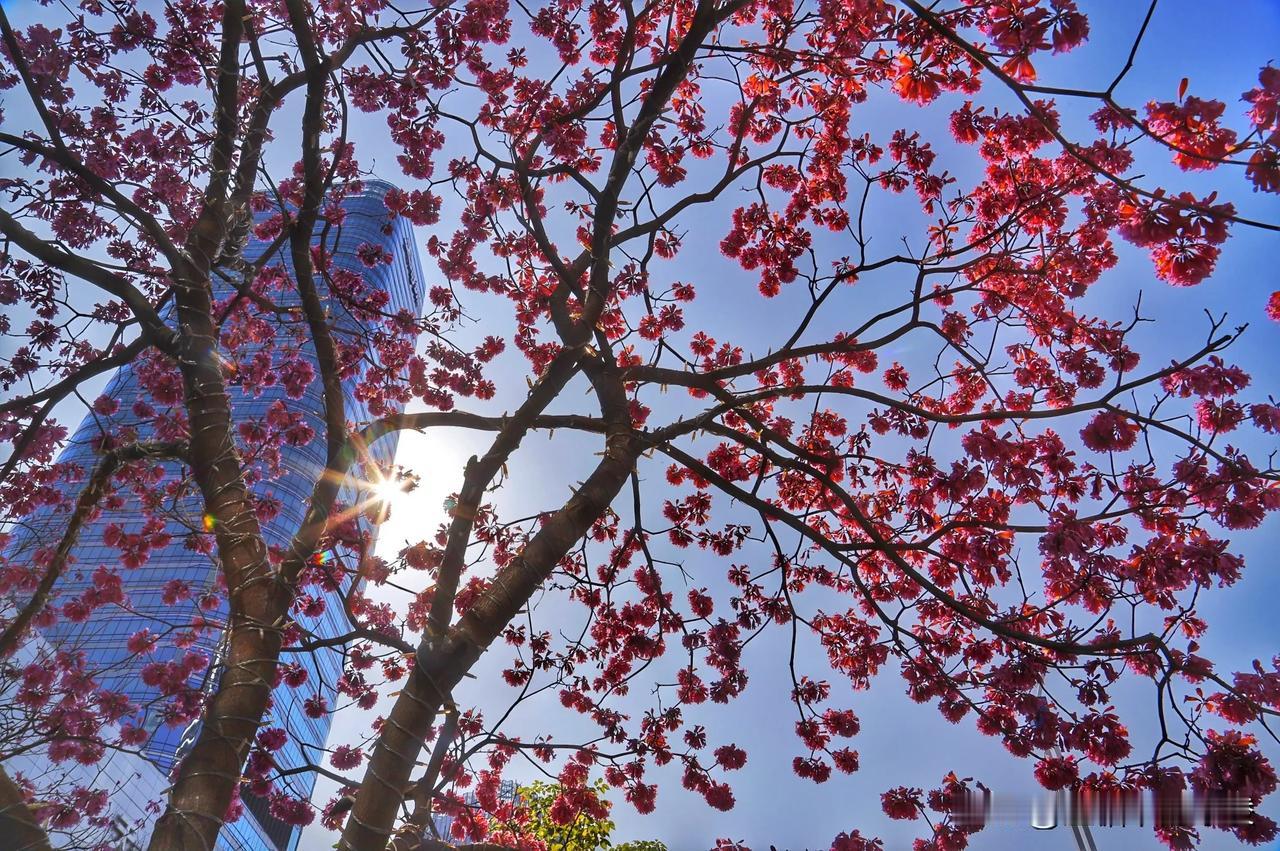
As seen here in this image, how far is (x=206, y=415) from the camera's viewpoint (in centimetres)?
387

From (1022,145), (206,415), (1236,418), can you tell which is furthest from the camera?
(1022,145)

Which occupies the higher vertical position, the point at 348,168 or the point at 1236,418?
the point at 348,168

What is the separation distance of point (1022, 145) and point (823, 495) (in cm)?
327

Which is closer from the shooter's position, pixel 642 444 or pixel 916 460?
pixel 642 444

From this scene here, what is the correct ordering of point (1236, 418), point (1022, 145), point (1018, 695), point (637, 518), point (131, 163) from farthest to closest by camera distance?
1. point (131, 163)
2. point (1022, 145)
3. point (637, 518)
4. point (1236, 418)
5. point (1018, 695)

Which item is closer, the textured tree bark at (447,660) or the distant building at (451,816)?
the textured tree bark at (447,660)

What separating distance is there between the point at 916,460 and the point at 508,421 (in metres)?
3.55

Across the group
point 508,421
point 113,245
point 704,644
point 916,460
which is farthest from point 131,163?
point 916,460

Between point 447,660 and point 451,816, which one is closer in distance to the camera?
point 447,660

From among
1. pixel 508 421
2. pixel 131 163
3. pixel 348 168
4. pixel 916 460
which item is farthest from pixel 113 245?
pixel 916 460

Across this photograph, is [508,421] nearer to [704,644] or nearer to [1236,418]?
[704,644]

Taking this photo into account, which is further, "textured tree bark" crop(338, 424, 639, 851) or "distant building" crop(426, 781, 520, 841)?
"distant building" crop(426, 781, 520, 841)

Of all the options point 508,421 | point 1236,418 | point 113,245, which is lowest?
point 508,421

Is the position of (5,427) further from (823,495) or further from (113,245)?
(823,495)
